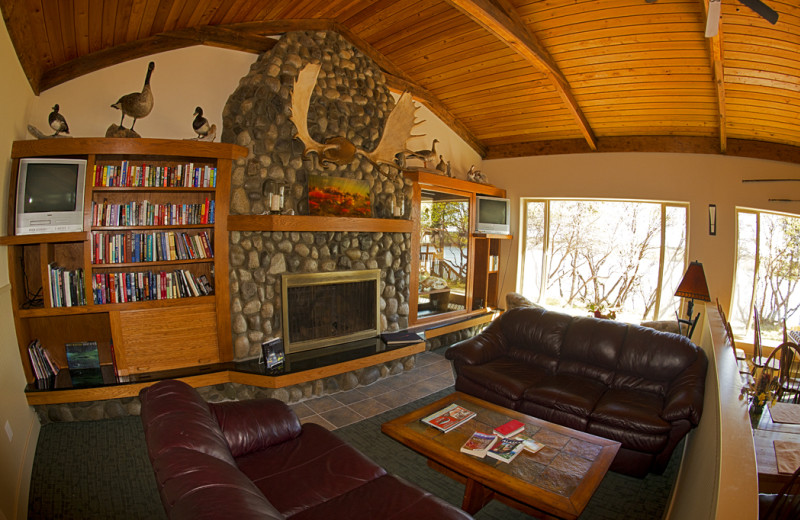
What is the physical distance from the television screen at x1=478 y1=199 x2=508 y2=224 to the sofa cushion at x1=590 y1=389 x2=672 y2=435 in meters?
3.41

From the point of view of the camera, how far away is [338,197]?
4.28 meters

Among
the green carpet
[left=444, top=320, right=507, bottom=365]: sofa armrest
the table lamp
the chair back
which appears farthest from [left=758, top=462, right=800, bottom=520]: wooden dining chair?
the table lamp

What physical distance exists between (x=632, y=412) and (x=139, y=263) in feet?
13.3

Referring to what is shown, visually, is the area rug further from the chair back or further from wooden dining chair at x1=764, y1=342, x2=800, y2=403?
the chair back

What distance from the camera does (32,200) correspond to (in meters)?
2.96

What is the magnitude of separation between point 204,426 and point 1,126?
248 cm

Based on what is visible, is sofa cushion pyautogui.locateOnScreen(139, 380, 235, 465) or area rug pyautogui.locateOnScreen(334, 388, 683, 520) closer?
sofa cushion pyautogui.locateOnScreen(139, 380, 235, 465)

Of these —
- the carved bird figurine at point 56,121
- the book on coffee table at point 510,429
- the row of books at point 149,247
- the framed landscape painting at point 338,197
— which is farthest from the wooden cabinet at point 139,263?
the book on coffee table at point 510,429

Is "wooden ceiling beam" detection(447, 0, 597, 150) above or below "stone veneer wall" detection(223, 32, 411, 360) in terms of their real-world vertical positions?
above

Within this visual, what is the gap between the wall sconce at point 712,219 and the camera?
17.3 feet

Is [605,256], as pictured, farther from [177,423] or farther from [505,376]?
[177,423]

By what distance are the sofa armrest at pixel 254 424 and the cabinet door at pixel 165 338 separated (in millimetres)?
1481

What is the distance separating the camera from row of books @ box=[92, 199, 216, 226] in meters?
3.31

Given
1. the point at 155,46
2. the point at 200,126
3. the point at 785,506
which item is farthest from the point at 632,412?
the point at 155,46
